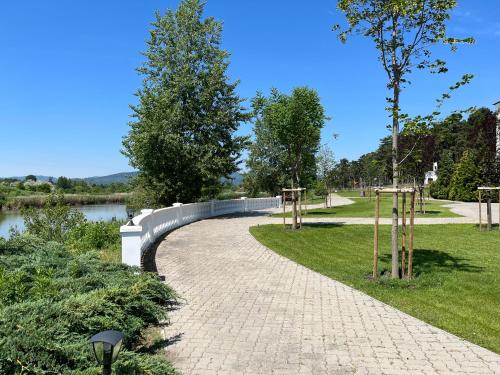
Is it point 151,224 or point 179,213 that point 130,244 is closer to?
point 151,224

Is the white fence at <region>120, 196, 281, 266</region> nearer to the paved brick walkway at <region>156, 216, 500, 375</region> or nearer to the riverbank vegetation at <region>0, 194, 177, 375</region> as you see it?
the riverbank vegetation at <region>0, 194, 177, 375</region>

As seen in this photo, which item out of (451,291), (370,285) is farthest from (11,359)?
(451,291)

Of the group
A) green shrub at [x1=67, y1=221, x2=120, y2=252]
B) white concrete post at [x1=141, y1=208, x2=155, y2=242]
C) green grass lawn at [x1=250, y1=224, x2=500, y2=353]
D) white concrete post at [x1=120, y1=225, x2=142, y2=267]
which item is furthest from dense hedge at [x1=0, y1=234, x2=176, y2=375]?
white concrete post at [x1=141, y1=208, x2=155, y2=242]

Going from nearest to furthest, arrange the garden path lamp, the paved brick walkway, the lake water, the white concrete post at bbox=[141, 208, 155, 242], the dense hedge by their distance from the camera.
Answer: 1. the garden path lamp
2. the dense hedge
3. the paved brick walkway
4. the white concrete post at bbox=[141, 208, 155, 242]
5. the lake water

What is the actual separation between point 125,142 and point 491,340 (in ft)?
73.4

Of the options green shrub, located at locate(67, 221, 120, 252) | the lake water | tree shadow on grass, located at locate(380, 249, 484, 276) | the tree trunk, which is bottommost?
the lake water

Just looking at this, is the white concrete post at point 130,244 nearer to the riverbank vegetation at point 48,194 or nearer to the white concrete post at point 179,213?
the riverbank vegetation at point 48,194

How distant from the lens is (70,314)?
14.4 ft

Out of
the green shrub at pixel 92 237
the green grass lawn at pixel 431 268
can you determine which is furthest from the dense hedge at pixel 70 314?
the green shrub at pixel 92 237

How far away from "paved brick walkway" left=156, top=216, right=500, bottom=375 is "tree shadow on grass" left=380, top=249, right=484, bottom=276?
8.32 feet

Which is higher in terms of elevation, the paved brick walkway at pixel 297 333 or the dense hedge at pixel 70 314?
the dense hedge at pixel 70 314

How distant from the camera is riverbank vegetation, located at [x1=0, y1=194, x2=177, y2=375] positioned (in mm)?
3646

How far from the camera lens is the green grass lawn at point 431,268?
635 centimetres

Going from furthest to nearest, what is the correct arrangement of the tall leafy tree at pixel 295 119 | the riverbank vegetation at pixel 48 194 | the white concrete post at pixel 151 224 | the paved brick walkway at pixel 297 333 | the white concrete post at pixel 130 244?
the riverbank vegetation at pixel 48 194 → the tall leafy tree at pixel 295 119 → the white concrete post at pixel 151 224 → the white concrete post at pixel 130 244 → the paved brick walkway at pixel 297 333
